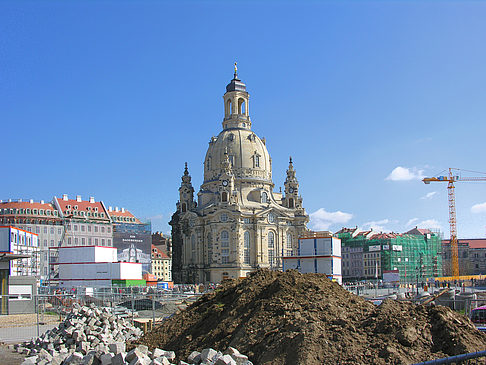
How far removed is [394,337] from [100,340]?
9.91m

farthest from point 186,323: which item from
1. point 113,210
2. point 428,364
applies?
point 113,210

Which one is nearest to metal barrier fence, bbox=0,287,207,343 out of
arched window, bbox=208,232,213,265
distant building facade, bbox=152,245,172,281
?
arched window, bbox=208,232,213,265

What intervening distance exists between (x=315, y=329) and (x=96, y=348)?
22.3 ft

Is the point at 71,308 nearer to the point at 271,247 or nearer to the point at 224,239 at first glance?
the point at 224,239

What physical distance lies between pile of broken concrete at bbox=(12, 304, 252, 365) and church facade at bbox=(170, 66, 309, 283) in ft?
207

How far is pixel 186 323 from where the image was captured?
16125 mm

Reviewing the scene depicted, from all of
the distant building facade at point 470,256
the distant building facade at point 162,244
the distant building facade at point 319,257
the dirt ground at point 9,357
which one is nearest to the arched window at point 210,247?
the distant building facade at point 319,257

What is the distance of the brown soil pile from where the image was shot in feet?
38.8

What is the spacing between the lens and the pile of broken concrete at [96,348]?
11.8 meters

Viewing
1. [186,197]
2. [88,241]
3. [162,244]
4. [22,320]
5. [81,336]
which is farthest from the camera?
[162,244]

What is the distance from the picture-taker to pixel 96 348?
1558cm

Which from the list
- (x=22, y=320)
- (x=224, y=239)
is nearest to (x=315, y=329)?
(x=22, y=320)

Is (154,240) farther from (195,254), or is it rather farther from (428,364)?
(428,364)

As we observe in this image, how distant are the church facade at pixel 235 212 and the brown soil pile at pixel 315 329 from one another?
66.8m
